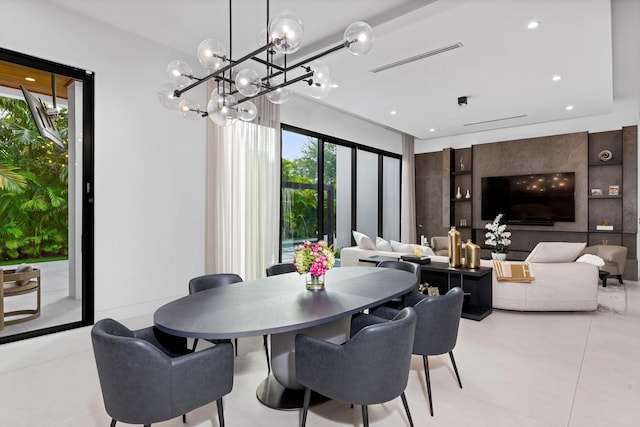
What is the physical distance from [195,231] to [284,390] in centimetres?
278

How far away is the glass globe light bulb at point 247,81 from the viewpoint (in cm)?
243

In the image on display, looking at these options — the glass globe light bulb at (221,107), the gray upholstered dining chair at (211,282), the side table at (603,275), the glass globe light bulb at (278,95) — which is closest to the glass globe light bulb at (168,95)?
the glass globe light bulb at (221,107)

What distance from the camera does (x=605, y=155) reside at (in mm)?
6660

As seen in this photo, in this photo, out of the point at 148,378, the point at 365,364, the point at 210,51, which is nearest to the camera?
the point at 148,378

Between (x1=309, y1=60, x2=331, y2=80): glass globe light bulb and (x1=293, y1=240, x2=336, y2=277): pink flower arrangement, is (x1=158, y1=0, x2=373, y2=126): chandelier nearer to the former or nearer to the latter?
(x1=309, y1=60, x2=331, y2=80): glass globe light bulb

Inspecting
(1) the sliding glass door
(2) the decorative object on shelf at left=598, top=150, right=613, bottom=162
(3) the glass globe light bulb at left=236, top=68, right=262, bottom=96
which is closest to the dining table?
(3) the glass globe light bulb at left=236, top=68, right=262, bottom=96

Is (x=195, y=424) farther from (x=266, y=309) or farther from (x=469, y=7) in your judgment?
(x=469, y=7)

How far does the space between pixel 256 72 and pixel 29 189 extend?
2.59m

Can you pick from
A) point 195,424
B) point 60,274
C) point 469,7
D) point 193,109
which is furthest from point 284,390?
point 469,7

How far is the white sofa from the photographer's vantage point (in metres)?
4.08

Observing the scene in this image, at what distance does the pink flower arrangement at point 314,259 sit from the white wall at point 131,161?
98.8 inches

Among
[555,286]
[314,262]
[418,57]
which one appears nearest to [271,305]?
[314,262]

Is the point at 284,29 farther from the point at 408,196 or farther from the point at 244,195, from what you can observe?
the point at 408,196

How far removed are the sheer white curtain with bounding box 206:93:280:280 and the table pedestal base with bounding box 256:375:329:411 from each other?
2.56m
